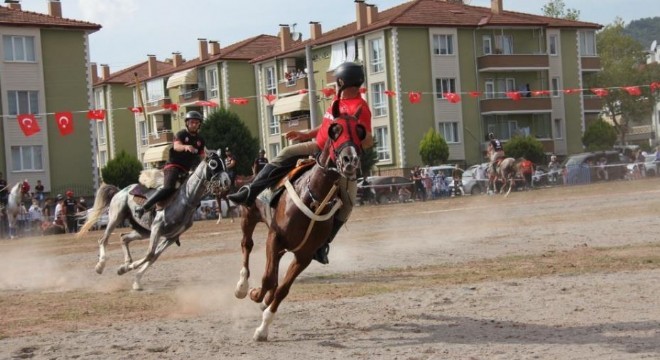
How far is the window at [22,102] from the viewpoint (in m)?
59.7

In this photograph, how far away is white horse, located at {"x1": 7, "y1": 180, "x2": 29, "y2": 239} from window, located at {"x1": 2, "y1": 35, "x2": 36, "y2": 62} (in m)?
24.5

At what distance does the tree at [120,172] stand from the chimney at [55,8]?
1100 cm

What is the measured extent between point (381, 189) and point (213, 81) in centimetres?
4573

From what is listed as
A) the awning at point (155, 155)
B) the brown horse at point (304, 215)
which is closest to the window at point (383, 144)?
the awning at point (155, 155)

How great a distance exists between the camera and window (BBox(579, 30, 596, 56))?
282 feet

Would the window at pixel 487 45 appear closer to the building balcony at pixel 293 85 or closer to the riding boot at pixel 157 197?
the building balcony at pixel 293 85

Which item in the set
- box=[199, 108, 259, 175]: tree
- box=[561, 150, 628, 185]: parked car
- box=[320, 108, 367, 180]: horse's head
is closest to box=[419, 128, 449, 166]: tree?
box=[199, 108, 259, 175]: tree

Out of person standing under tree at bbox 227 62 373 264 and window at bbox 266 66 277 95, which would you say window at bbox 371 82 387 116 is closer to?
window at bbox 266 66 277 95

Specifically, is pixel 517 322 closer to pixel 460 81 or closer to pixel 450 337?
pixel 450 337

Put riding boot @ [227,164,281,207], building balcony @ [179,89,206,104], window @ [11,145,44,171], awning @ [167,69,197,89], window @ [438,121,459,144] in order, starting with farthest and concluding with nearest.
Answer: building balcony @ [179,89,206,104]
awning @ [167,69,197,89]
window @ [438,121,459,144]
window @ [11,145,44,171]
riding boot @ [227,164,281,207]

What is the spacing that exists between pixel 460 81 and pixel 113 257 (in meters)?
56.5

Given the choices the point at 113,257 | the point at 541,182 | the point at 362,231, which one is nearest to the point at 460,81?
the point at 541,182

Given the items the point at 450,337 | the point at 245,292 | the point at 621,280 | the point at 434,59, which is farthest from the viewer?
the point at 434,59

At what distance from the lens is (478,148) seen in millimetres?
77062
